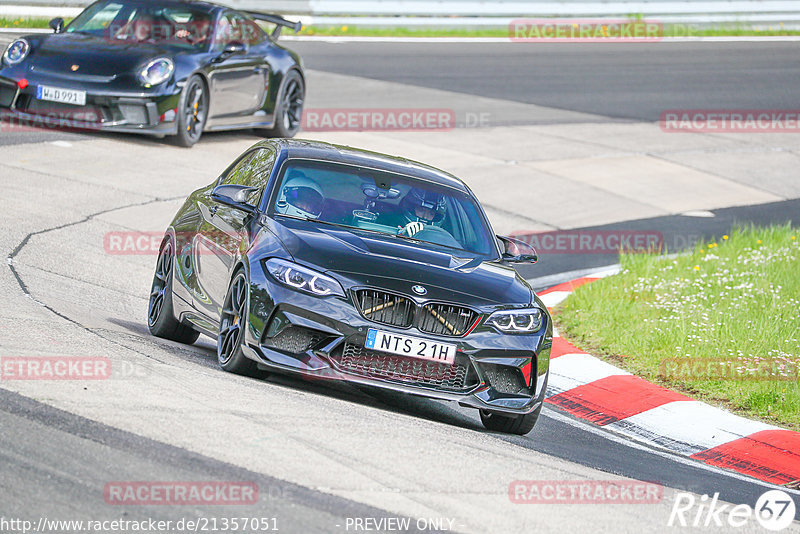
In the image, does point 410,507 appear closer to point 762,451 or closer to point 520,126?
point 762,451

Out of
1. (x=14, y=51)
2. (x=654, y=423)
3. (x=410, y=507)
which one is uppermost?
(x=14, y=51)

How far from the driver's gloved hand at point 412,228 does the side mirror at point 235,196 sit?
3.09 ft

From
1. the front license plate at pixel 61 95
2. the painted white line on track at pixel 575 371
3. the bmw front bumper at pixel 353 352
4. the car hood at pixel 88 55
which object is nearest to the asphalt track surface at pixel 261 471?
the bmw front bumper at pixel 353 352


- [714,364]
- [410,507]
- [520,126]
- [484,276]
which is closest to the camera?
[410,507]

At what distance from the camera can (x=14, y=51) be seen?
15.3 metres

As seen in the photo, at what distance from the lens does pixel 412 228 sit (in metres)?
8.25

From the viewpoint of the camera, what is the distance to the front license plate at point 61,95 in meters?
14.9

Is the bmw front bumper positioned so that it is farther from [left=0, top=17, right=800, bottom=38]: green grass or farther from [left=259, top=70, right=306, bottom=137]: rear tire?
[left=0, top=17, right=800, bottom=38]: green grass

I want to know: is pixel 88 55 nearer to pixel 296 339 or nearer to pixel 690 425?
pixel 296 339

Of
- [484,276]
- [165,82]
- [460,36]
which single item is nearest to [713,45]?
[460,36]

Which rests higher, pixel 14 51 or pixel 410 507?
pixel 14 51

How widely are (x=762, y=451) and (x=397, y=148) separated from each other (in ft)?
35.3

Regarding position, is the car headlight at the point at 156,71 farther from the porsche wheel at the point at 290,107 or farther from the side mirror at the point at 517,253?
the side mirror at the point at 517,253

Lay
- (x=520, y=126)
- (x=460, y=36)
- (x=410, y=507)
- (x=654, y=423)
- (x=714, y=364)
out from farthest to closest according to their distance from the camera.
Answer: (x=460, y=36) < (x=520, y=126) < (x=714, y=364) < (x=654, y=423) < (x=410, y=507)
